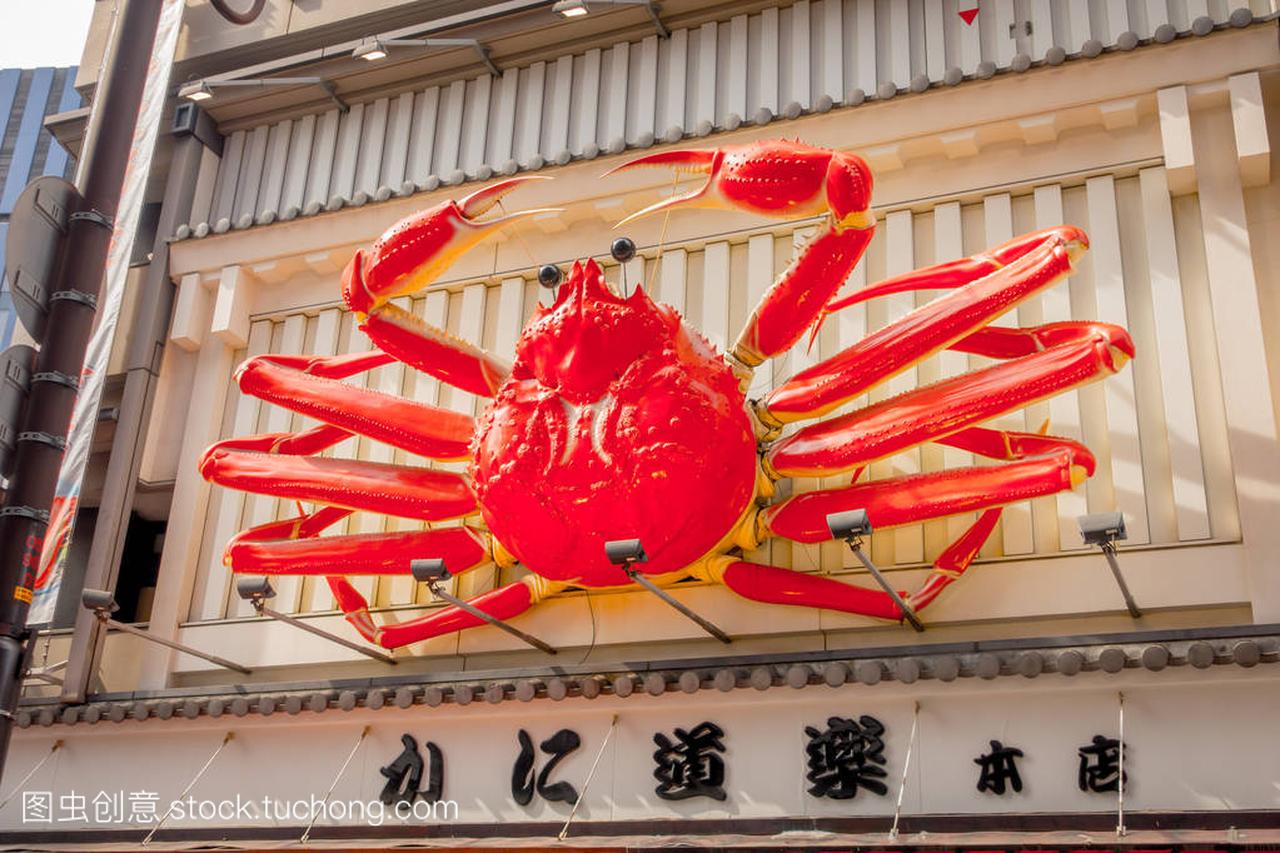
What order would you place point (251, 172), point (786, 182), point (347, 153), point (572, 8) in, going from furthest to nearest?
point (251, 172)
point (347, 153)
point (572, 8)
point (786, 182)

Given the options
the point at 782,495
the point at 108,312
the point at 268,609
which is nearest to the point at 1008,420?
the point at 782,495

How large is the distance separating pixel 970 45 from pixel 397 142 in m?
4.08

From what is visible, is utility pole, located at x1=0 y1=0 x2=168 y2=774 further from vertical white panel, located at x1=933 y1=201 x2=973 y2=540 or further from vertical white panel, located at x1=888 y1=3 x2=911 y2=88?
vertical white panel, located at x1=888 y1=3 x2=911 y2=88

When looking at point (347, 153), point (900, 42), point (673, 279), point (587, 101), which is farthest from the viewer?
point (347, 153)

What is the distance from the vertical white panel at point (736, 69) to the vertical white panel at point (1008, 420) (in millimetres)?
1914

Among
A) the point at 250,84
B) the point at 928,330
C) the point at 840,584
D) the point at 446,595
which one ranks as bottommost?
the point at 446,595

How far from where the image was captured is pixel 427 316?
8672 mm

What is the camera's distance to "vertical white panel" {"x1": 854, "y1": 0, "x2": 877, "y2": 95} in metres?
8.29

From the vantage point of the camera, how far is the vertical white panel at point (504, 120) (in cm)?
928

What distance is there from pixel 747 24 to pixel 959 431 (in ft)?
12.9

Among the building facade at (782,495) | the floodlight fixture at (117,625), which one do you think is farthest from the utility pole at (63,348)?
the building facade at (782,495)

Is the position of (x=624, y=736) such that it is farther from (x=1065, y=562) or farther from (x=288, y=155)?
(x=288, y=155)

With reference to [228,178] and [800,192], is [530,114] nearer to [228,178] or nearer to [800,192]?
[228,178]

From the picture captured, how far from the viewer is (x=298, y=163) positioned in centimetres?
992
